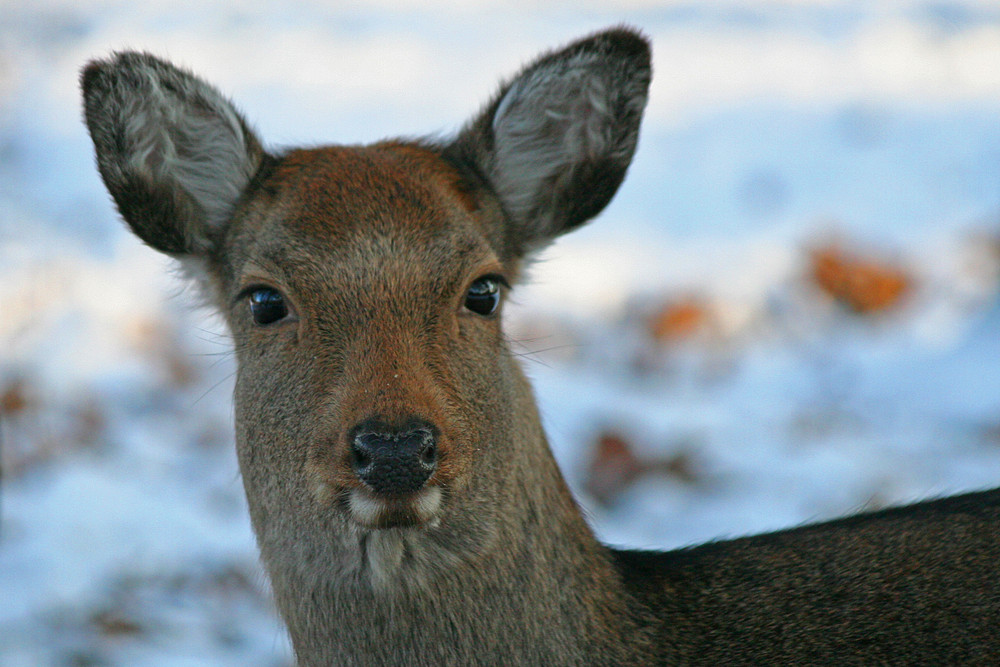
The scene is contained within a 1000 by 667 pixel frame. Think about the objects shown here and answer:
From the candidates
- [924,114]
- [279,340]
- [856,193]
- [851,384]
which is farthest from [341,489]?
[924,114]

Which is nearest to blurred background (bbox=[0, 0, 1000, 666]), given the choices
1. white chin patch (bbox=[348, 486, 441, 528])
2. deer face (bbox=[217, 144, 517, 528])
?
deer face (bbox=[217, 144, 517, 528])

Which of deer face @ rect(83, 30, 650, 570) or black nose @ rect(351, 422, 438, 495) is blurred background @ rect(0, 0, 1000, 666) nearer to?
deer face @ rect(83, 30, 650, 570)

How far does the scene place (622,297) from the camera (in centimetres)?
1220

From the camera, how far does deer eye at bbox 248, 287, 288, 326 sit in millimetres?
4129

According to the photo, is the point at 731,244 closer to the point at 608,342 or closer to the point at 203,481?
the point at 608,342

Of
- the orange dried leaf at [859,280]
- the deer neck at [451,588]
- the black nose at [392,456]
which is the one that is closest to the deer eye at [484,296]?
the deer neck at [451,588]

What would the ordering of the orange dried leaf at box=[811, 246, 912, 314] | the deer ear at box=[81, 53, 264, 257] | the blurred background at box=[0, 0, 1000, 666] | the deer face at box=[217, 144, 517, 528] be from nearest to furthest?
the deer face at box=[217, 144, 517, 528] < the deer ear at box=[81, 53, 264, 257] < the blurred background at box=[0, 0, 1000, 666] < the orange dried leaf at box=[811, 246, 912, 314]

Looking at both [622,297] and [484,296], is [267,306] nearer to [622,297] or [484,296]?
[484,296]

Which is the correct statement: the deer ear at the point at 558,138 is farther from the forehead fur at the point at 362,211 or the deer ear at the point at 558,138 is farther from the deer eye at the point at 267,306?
the deer eye at the point at 267,306

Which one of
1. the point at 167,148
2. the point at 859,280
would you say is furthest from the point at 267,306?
the point at 859,280

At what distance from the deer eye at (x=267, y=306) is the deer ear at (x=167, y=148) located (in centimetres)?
58

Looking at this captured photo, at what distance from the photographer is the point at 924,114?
15.4 meters

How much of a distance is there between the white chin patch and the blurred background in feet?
3.80

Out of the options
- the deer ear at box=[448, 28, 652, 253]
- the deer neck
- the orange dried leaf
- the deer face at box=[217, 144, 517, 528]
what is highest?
the orange dried leaf
